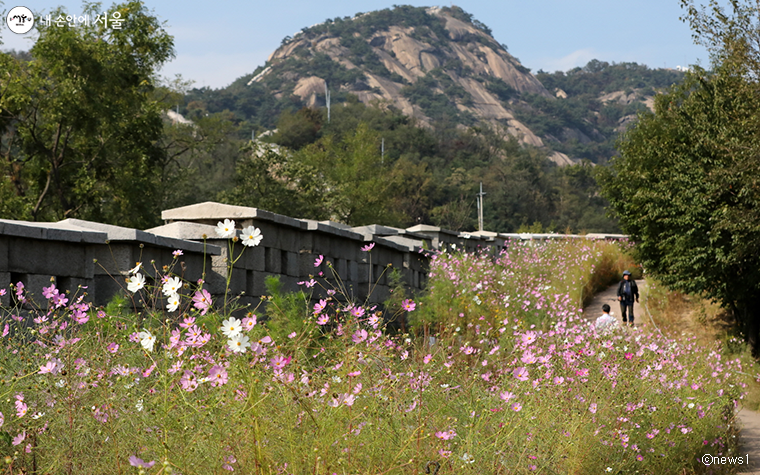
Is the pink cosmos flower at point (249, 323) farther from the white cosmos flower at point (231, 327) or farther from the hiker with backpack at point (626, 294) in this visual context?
the hiker with backpack at point (626, 294)

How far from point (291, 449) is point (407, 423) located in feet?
2.79

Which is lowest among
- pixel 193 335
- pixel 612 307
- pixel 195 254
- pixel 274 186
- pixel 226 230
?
pixel 612 307

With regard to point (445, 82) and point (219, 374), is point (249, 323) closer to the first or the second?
point (219, 374)

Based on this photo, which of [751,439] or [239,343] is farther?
[751,439]

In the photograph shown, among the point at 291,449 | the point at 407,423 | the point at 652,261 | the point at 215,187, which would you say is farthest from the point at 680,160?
the point at 215,187

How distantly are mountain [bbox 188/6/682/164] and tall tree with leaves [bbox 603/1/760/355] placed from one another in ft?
248

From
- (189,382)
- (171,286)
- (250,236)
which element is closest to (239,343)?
(189,382)

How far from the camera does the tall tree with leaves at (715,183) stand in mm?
10836

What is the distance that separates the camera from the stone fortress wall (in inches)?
193

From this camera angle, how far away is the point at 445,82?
12650cm

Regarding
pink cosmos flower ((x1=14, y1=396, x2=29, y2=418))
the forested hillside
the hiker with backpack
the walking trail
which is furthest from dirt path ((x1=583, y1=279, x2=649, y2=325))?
pink cosmos flower ((x1=14, y1=396, x2=29, y2=418))

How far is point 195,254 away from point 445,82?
408ft

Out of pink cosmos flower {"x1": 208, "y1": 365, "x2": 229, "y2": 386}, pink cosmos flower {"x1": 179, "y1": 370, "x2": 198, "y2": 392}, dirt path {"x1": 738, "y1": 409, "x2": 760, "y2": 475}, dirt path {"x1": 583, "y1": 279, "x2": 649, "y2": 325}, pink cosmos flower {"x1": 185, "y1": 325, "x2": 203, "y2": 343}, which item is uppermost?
pink cosmos flower {"x1": 185, "y1": 325, "x2": 203, "y2": 343}

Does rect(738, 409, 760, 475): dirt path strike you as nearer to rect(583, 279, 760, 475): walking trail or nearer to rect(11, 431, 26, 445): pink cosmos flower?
rect(583, 279, 760, 475): walking trail
